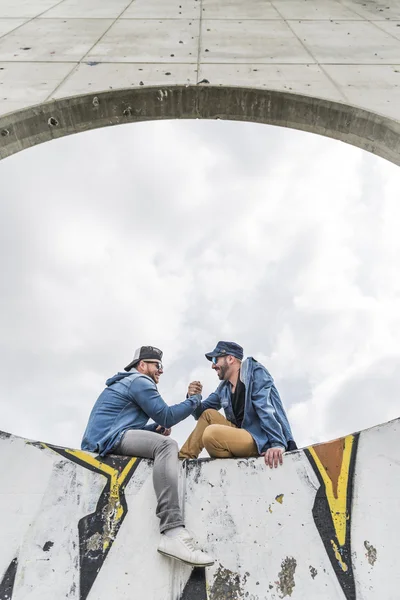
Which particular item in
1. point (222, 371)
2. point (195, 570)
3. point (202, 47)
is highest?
point (202, 47)

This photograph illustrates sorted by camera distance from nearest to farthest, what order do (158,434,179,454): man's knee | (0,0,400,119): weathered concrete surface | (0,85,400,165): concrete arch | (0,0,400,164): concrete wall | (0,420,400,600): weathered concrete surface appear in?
1. (0,420,400,600): weathered concrete surface
2. (158,434,179,454): man's knee
3. (0,85,400,165): concrete arch
4. (0,0,400,164): concrete wall
5. (0,0,400,119): weathered concrete surface

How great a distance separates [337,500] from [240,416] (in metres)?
0.86

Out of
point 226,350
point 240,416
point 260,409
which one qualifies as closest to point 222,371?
point 226,350

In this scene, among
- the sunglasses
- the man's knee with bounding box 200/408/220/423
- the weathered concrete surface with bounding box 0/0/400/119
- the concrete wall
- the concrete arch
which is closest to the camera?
the man's knee with bounding box 200/408/220/423

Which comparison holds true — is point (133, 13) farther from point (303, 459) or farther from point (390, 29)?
point (303, 459)

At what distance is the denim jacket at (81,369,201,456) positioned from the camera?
271 cm

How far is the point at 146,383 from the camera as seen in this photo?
2812mm

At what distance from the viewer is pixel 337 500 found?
248cm

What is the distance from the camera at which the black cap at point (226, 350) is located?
3.24 meters

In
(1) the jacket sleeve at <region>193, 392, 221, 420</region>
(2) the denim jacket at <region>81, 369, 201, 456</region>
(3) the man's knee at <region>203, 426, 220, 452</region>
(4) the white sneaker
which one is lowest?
(4) the white sneaker

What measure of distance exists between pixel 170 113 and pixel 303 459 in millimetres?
3736

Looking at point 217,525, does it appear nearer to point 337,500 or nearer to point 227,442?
point 227,442

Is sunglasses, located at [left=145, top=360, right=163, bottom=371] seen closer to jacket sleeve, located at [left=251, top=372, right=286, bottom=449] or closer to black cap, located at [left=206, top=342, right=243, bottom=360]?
black cap, located at [left=206, top=342, right=243, bottom=360]

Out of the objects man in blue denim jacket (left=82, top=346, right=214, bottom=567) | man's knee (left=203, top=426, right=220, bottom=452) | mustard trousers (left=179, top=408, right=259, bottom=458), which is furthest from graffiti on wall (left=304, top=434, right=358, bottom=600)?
man in blue denim jacket (left=82, top=346, right=214, bottom=567)
